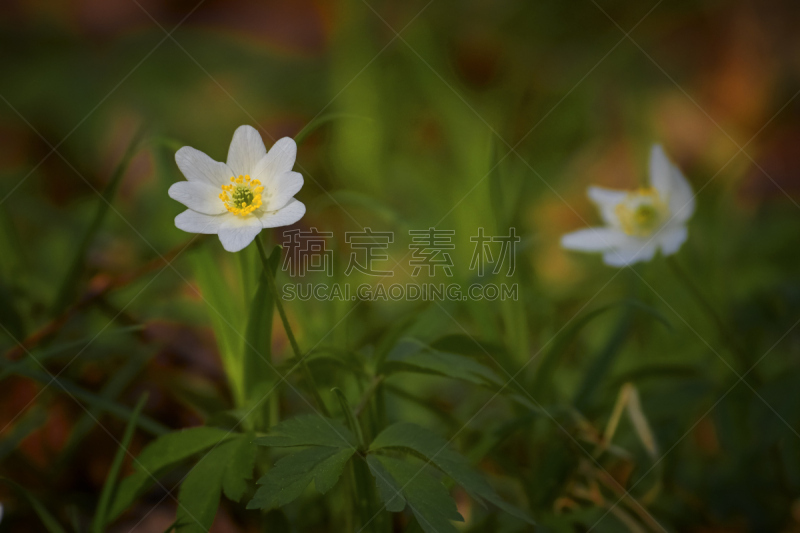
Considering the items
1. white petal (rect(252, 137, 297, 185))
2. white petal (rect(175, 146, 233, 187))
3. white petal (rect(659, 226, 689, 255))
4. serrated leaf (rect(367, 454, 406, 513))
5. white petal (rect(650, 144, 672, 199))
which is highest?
white petal (rect(650, 144, 672, 199))

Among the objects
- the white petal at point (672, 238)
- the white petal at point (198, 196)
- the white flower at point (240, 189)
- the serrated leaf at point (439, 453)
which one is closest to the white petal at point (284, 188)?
the white flower at point (240, 189)

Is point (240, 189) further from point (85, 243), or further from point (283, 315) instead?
point (85, 243)

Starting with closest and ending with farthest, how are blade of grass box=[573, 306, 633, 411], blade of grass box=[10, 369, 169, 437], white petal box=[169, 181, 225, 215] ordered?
white petal box=[169, 181, 225, 215] < blade of grass box=[10, 369, 169, 437] < blade of grass box=[573, 306, 633, 411]

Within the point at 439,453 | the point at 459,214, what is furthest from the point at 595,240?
the point at 439,453

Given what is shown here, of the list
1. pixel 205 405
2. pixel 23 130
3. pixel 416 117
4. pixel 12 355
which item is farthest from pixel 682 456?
pixel 23 130

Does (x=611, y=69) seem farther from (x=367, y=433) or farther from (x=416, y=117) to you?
(x=367, y=433)

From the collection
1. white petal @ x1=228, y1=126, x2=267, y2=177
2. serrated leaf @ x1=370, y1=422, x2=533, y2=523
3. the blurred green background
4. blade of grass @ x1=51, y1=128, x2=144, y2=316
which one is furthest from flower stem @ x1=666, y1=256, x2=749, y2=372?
blade of grass @ x1=51, y1=128, x2=144, y2=316

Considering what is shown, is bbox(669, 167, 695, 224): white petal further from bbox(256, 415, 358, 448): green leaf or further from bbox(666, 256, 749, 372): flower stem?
bbox(256, 415, 358, 448): green leaf
